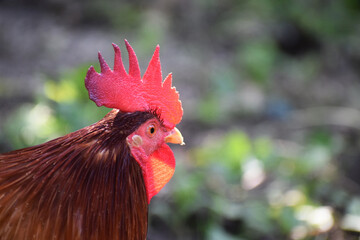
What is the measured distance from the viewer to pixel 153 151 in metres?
2.04

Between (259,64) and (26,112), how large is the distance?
3.25 meters

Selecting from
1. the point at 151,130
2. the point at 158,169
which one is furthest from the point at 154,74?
the point at 158,169

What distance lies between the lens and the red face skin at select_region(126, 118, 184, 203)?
6.26 feet

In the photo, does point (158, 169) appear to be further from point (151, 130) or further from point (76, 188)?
point (76, 188)

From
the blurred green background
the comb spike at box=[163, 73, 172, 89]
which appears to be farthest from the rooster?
the blurred green background

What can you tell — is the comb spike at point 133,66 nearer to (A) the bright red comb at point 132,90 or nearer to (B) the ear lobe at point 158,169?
(A) the bright red comb at point 132,90

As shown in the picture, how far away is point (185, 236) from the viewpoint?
121 inches


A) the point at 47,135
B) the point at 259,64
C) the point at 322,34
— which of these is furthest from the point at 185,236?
the point at 322,34

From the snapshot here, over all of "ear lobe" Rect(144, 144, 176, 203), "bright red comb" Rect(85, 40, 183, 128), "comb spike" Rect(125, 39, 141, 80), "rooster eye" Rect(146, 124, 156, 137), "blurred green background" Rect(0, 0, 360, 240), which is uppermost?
"blurred green background" Rect(0, 0, 360, 240)

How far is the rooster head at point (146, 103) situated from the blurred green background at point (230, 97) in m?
1.03

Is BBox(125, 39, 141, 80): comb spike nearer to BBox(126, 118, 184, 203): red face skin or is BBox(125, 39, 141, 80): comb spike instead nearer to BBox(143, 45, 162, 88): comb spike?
BBox(143, 45, 162, 88): comb spike

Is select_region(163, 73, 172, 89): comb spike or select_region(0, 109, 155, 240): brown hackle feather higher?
select_region(163, 73, 172, 89): comb spike

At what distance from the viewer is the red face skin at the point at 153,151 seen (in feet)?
6.26

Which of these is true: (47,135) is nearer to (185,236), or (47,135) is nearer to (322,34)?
(185,236)
